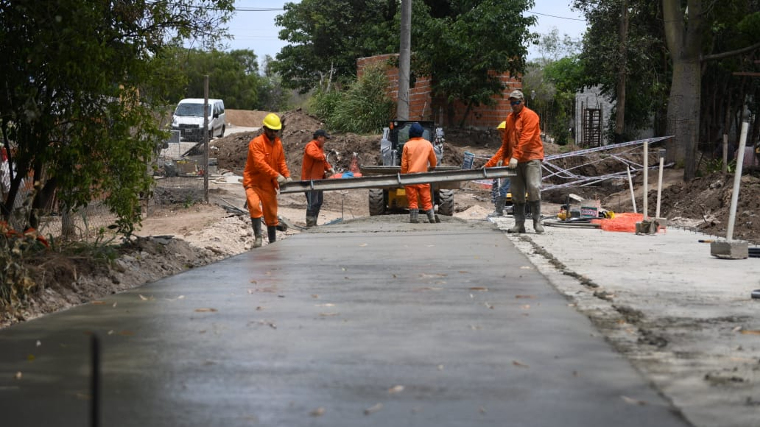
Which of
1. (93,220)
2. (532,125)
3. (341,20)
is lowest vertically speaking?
(93,220)

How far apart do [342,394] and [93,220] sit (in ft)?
41.9

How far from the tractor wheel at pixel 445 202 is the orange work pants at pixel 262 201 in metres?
8.31

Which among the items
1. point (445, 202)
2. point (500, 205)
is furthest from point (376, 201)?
point (500, 205)

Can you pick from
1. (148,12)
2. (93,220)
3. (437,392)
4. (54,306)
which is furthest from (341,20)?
(437,392)

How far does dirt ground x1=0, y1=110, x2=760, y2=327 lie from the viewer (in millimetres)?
9461

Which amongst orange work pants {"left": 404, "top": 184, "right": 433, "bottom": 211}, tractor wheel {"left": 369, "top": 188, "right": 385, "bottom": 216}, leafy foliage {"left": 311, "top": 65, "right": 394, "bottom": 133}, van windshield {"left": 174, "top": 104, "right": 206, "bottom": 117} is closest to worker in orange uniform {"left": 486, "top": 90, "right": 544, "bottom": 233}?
orange work pants {"left": 404, "top": 184, "right": 433, "bottom": 211}

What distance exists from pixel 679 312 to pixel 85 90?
6.78 m

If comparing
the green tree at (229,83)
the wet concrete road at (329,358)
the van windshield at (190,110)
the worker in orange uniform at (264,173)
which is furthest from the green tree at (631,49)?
the green tree at (229,83)

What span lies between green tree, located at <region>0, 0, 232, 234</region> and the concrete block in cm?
634

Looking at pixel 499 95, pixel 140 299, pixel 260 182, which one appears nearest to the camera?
pixel 140 299

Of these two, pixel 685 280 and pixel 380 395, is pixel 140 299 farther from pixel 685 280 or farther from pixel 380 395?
pixel 685 280

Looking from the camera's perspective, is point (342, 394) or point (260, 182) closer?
point (342, 394)

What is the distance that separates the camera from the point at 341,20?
5100 centimetres

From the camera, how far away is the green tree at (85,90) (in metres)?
9.91
